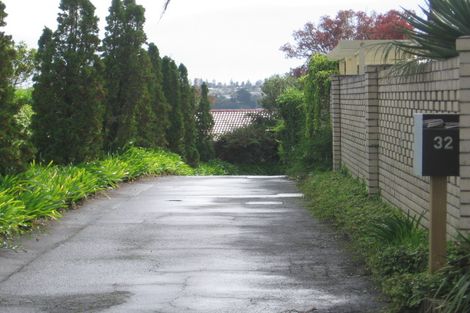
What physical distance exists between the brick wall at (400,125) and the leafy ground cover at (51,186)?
482 cm

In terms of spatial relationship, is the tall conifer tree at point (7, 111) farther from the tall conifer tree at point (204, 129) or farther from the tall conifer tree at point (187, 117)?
the tall conifer tree at point (204, 129)

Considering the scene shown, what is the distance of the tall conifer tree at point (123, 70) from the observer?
2362cm

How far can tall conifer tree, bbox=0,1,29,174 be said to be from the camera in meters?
12.5

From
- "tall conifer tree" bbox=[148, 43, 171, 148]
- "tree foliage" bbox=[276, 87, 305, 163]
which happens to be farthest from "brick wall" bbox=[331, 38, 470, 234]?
"tall conifer tree" bbox=[148, 43, 171, 148]

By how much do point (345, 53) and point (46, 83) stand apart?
8.97m

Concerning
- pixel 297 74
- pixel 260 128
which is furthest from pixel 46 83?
pixel 297 74

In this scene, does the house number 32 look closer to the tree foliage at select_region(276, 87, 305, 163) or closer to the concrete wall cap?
the concrete wall cap

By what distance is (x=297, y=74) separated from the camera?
55.2 m

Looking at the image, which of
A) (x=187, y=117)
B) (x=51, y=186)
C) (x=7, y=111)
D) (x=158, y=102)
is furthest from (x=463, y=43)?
(x=187, y=117)

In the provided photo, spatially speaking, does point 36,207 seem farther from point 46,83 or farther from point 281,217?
point 46,83

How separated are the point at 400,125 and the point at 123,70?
47.5 ft

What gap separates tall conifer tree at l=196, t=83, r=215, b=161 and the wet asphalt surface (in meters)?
32.5

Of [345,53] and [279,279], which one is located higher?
[345,53]

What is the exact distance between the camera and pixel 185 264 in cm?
A: 922
